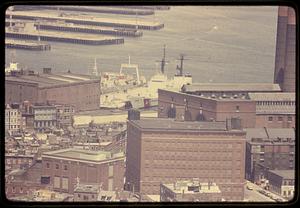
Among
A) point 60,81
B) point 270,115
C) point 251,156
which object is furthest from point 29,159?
point 60,81

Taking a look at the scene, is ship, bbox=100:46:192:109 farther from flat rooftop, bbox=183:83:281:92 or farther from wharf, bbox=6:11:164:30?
wharf, bbox=6:11:164:30

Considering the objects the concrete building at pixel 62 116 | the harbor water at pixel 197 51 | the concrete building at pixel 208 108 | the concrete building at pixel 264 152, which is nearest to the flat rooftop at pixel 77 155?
the concrete building at pixel 62 116

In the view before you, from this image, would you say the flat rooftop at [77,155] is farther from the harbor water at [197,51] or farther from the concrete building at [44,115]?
the harbor water at [197,51]

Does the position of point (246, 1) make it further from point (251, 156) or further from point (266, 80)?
point (266, 80)

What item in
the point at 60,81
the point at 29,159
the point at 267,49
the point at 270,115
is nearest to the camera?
the point at 29,159

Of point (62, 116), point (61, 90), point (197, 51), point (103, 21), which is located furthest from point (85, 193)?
point (103, 21)

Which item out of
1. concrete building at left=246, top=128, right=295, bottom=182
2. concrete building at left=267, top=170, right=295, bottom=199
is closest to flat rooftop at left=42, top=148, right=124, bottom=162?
concrete building at left=267, top=170, right=295, bottom=199

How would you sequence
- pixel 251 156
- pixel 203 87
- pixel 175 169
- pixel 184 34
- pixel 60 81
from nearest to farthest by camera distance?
pixel 175 169
pixel 251 156
pixel 60 81
pixel 203 87
pixel 184 34
